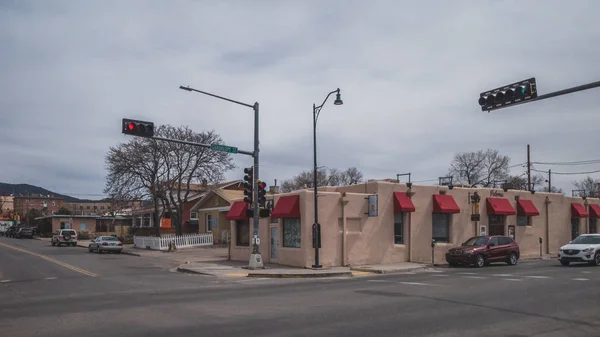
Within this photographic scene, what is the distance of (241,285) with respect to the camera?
18.5 meters

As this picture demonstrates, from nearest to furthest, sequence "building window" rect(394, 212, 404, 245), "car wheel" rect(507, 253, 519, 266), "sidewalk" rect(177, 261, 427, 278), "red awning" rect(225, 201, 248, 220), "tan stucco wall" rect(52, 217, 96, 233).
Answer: "sidewalk" rect(177, 261, 427, 278) < "car wheel" rect(507, 253, 519, 266) < "building window" rect(394, 212, 404, 245) < "red awning" rect(225, 201, 248, 220) < "tan stucco wall" rect(52, 217, 96, 233)

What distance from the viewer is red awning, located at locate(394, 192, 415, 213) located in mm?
28203

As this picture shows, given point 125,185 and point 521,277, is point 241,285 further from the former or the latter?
point 125,185

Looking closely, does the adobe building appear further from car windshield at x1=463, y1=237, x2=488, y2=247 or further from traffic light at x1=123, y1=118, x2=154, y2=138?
traffic light at x1=123, y1=118, x2=154, y2=138

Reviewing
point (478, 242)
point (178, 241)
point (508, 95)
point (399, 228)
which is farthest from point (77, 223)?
point (508, 95)

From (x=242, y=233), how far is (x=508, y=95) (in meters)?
20.1

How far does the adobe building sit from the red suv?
2.87m

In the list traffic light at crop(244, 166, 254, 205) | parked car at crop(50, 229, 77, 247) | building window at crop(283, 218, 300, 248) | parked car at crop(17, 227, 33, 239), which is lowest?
parked car at crop(17, 227, 33, 239)

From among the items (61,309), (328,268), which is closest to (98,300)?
(61,309)

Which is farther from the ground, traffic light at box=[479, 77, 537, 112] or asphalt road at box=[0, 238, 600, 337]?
traffic light at box=[479, 77, 537, 112]

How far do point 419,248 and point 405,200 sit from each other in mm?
3109

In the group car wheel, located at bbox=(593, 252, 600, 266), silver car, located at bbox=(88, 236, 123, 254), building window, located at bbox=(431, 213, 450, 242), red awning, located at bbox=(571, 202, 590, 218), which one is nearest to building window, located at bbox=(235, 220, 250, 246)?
building window, located at bbox=(431, 213, 450, 242)

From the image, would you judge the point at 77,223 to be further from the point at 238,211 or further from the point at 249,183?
the point at 249,183

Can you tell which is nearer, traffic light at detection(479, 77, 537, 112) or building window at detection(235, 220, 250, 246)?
traffic light at detection(479, 77, 537, 112)
